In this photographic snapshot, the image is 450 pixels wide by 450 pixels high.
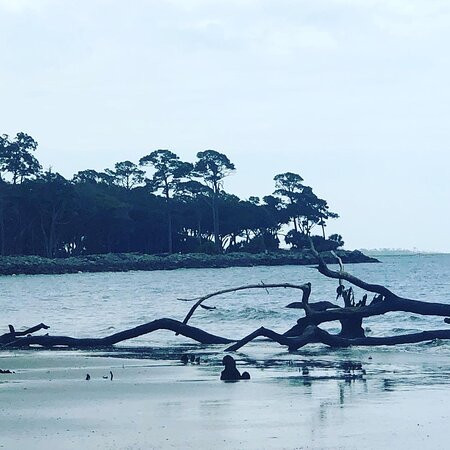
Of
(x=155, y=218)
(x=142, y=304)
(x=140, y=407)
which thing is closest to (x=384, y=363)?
(x=140, y=407)

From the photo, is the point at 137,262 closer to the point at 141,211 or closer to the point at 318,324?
the point at 141,211

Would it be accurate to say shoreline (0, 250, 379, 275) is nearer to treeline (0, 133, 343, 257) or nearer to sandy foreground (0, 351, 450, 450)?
treeline (0, 133, 343, 257)

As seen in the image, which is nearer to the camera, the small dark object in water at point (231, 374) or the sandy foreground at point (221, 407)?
the sandy foreground at point (221, 407)

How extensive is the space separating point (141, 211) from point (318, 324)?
108 metres

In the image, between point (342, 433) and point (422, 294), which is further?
point (422, 294)

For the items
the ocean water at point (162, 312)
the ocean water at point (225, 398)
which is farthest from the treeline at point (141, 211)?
the ocean water at point (225, 398)

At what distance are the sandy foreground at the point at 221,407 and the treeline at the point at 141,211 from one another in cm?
9165

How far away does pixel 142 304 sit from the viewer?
52.0 meters

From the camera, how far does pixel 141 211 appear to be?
13000cm

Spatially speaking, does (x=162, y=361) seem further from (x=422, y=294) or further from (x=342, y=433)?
(x=422, y=294)

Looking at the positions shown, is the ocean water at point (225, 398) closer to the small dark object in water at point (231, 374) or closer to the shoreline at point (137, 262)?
the small dark object in water at point (231, 374)

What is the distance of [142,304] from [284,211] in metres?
88.5

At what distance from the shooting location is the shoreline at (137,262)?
10969 centimetres

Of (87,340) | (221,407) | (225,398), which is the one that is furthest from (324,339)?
(221,407)
